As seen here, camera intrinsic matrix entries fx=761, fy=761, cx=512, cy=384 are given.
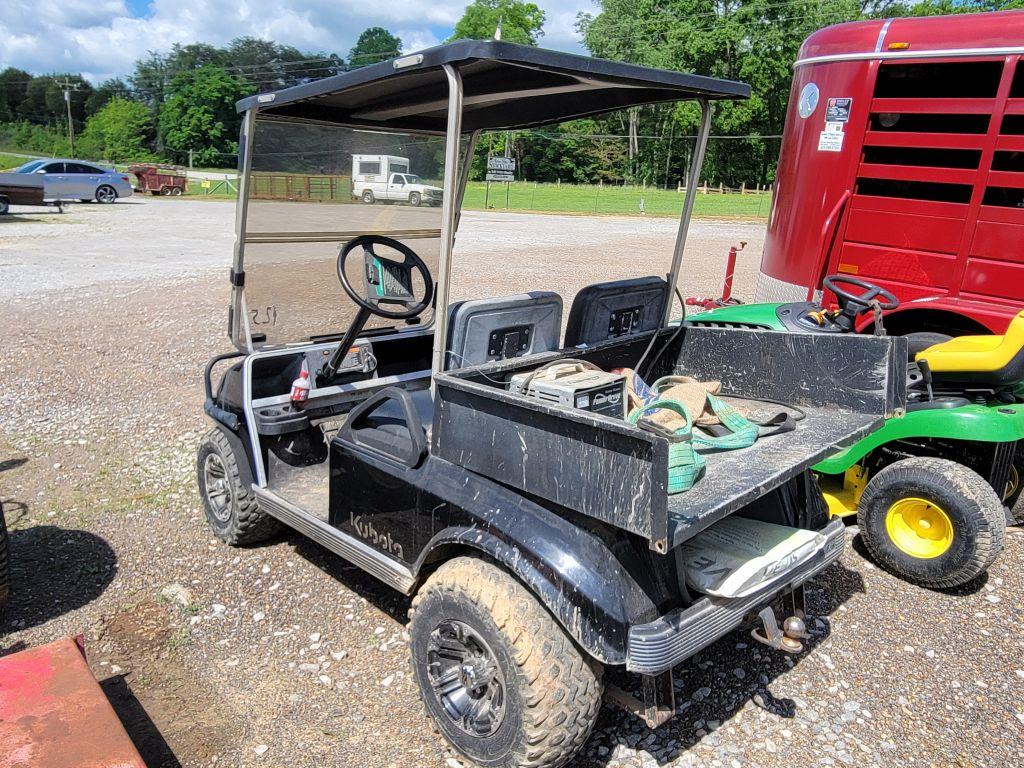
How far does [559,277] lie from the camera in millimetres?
12078

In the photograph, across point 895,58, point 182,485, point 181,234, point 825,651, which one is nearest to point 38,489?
point 182,485

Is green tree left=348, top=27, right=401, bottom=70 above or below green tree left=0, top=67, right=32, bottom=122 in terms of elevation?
above

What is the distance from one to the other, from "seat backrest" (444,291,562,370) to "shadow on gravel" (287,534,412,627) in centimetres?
124

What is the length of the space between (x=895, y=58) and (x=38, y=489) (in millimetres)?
6324

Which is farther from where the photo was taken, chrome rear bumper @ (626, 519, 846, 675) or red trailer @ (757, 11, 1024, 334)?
red trailer @ (757, 11, 1024, 334)

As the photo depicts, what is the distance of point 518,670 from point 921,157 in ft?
16.3

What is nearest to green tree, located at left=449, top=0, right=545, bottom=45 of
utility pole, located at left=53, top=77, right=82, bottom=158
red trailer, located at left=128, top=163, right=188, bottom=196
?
utility pole, located at left=53, top=77, right=82, bottom=158

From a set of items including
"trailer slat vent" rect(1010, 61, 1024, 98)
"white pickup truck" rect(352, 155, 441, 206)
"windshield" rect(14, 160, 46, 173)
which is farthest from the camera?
"windshield" rect(14, 160, 46, 173)

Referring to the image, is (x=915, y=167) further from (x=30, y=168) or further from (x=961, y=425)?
(x=30, y=168)

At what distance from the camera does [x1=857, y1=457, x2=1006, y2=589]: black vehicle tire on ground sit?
11.5ft

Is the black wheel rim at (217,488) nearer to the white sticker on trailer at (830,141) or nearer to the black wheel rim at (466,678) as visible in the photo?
the black wheel rim at (466,678)

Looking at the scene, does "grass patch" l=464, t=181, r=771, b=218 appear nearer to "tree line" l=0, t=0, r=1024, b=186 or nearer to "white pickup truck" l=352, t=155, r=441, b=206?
"tree line" l=0, t=0, r=1024, b=186

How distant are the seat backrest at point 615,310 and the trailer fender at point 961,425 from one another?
1.11 m

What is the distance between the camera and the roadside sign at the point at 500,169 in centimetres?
451
